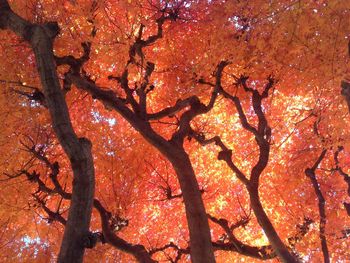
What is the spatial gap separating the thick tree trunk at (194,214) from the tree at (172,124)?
0.02 meters

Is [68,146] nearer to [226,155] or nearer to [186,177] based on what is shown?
[186,177]

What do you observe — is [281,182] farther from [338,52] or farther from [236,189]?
[338,52]

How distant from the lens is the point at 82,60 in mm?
9180

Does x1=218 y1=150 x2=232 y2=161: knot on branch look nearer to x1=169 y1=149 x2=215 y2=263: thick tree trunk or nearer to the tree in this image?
the tree

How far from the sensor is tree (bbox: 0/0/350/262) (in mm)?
6781

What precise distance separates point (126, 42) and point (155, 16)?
1.45 metres

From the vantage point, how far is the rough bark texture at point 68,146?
4.85 metres

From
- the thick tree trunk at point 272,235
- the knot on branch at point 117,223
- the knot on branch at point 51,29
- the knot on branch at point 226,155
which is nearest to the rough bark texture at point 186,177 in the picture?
the thick tree trunk at point 272,235

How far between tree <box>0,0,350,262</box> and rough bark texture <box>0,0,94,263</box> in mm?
16

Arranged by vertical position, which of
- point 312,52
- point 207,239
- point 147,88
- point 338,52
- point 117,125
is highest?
point 117,125

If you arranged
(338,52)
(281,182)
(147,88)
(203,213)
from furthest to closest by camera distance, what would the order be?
(281,182), (147,88), (203,213), (338,52)

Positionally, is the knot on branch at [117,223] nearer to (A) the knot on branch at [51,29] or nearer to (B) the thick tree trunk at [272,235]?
(B) the thick tree trunk at [272,235]

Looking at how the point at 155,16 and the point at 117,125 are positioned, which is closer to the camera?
the point at 155,16

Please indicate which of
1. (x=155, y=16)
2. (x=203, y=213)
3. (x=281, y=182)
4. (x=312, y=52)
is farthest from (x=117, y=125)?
(x=312, y=52)
